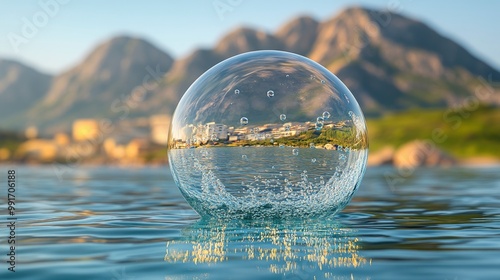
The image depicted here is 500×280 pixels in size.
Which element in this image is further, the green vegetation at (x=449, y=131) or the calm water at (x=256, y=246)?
the green vegetation at (x=449, y=131)

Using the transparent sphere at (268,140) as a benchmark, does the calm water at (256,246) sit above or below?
below

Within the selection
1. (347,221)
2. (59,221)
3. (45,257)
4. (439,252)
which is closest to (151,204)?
(59,221)

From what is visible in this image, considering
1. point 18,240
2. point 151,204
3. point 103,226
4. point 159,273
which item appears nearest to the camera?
point 159,273

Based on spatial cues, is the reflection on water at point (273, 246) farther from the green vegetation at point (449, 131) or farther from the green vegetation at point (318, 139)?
the green vegetation at point (449, 131)

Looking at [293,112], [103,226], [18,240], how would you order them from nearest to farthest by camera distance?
[18,240]
[293,112]
[103,226]

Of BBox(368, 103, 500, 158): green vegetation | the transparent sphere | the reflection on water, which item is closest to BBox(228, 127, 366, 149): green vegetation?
the transparent sphere

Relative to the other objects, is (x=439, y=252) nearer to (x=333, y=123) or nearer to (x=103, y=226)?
(x=333, y=123)

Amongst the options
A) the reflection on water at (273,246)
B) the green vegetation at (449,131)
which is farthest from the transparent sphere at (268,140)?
the green vegetation at (449,131)
